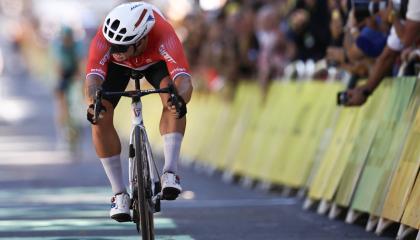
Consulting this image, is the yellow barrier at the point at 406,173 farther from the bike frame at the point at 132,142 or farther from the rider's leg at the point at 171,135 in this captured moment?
the bike frame at the point at 132,142

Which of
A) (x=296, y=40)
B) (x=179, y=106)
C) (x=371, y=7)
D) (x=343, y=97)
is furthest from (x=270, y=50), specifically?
(x=179, y=106)

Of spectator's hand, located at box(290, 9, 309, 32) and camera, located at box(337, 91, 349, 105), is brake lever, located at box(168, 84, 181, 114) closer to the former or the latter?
camera, located at box(337, 91, 349, 105)

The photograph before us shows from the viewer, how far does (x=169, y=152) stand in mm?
10992

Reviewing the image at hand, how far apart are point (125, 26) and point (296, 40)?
738 centimetres

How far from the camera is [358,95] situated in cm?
1309

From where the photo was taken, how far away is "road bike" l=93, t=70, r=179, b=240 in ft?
33.8

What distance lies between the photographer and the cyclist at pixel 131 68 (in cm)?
1066

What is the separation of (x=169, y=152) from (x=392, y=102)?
2731 millimetres

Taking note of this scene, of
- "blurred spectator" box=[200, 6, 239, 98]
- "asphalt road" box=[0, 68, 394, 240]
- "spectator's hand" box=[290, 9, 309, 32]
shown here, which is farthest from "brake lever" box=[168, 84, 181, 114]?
"blurred spectator" box=[200, 6, 239, 98]

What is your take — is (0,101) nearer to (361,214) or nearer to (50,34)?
(50,34)

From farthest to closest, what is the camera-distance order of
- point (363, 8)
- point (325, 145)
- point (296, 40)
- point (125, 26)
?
1. point (296, 40)
2. point (325, 145)
3. point (363, 8)
4. point (125, 26)

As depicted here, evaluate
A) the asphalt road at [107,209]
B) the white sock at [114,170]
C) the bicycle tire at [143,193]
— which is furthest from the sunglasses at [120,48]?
the asphalt road at [107,209]

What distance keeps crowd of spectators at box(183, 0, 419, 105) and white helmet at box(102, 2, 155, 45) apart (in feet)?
8.13

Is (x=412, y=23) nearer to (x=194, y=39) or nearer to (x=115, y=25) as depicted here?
(x=115, y=25)
